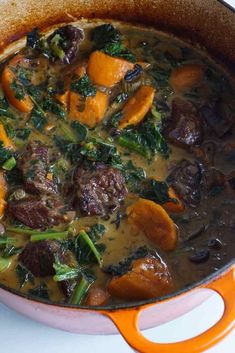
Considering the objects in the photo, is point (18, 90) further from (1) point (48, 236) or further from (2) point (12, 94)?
(1) point (48, 236)

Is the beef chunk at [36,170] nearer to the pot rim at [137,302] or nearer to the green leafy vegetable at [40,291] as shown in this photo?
the green leafy vegetable at [40,291]

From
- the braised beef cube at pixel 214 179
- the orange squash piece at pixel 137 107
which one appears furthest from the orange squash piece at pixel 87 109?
the braised beef cube at pixel 214 179

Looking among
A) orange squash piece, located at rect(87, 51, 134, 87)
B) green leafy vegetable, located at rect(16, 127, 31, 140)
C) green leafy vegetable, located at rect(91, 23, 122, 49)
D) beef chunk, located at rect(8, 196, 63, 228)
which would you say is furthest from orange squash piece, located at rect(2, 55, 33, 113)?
beef chunk, located at rect(8, 196, 63, 228)

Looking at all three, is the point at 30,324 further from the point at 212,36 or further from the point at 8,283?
the point at 212,36

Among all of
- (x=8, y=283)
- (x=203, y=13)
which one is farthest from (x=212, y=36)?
(x=8, y=283)

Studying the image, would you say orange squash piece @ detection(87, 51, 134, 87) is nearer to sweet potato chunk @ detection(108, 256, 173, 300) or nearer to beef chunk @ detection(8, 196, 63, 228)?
beef chunk @ detection(8, 196, 63, 228)

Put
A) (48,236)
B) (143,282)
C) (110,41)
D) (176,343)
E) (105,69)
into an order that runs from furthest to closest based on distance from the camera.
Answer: (110,41) → (105,69) → (48,236) → (143,282) → (176,343)

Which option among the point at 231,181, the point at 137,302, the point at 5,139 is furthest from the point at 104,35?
the point at 137,302

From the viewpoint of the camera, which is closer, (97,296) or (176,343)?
(176,343)

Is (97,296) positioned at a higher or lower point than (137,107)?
lower
